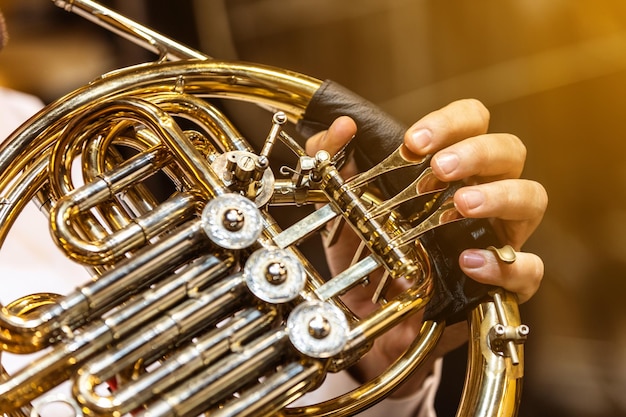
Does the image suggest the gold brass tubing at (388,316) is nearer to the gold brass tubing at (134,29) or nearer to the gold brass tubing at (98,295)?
the gold brass tubing at (98,295)

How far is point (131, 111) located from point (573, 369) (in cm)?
107

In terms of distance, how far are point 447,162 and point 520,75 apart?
3.13 ft

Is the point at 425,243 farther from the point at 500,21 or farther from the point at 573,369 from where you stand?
the point at 500,21

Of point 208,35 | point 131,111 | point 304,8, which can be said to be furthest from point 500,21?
point 131,111

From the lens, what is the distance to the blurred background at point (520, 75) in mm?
1311

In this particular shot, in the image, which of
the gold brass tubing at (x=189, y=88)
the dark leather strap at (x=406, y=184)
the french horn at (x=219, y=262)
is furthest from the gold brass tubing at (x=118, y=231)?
the dark leather strap at (x=406, y=184)

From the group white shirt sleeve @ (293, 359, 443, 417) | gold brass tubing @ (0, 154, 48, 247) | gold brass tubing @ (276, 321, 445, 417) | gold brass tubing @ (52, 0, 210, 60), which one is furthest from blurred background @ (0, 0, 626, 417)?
gold brass tubing @ (0, 154, 48, 247)

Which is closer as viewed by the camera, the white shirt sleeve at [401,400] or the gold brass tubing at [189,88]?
the gold brass tubing at [189,88]

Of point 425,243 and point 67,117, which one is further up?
Result: point 67,117

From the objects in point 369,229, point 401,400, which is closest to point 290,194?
point 369,229

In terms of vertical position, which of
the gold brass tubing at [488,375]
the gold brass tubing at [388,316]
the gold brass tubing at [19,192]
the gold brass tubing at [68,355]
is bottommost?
the gold brass tubing at [488,375]

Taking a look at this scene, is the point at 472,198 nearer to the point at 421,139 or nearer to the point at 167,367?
the point at 421,139

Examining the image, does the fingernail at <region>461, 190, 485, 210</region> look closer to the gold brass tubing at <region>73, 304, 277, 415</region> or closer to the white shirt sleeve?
the gold brass tubing at <region>73, 304, 277, 415</region>

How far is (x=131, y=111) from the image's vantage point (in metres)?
0.60
